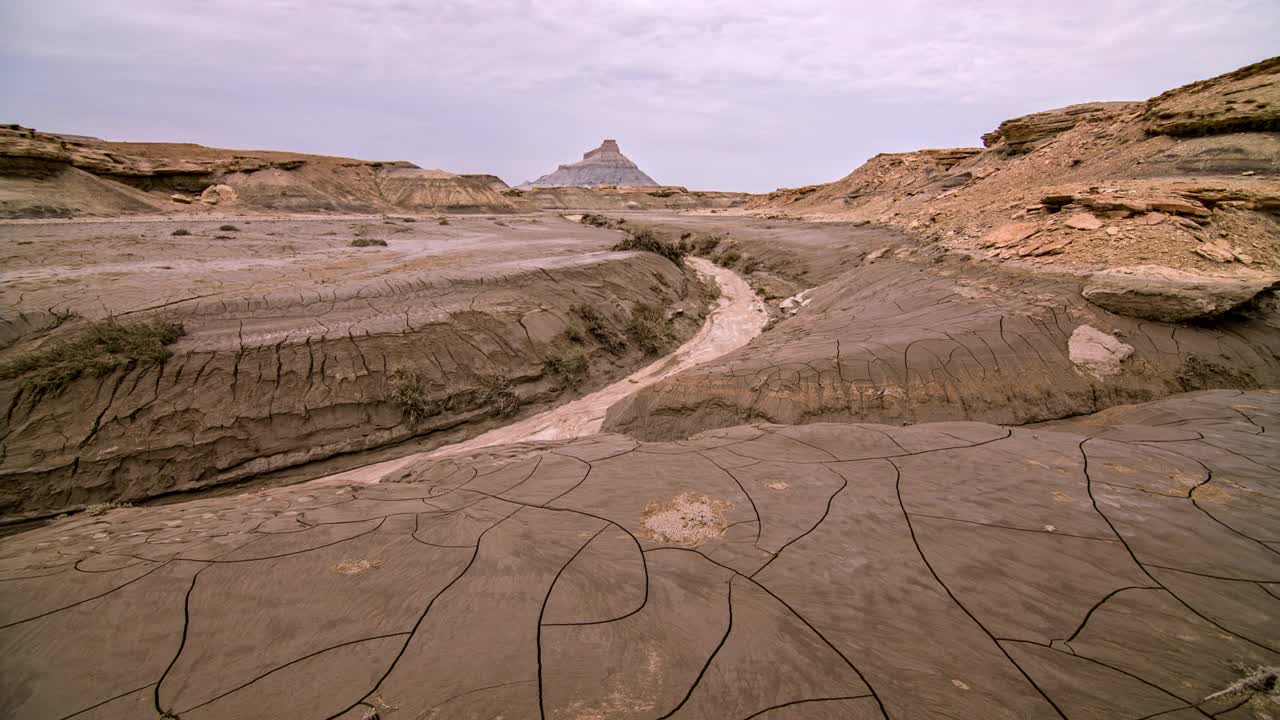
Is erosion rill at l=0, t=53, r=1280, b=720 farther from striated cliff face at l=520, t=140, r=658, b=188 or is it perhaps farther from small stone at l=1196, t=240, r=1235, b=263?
striated cliff face at l=520, t=140, r=658, b=188

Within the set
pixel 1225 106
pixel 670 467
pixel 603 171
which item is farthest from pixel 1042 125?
pixel 603 171

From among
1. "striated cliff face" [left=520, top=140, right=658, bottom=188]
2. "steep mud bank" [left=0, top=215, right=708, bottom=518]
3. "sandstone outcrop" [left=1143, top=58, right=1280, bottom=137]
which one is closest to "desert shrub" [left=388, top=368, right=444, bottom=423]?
"steep mud bank" [left=0, top=215, right=708, bottom=518]

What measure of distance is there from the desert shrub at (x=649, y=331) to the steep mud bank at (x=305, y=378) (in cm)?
15

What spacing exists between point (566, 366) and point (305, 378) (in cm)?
429

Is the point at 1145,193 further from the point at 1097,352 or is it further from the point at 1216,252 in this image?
the point at 1097,352

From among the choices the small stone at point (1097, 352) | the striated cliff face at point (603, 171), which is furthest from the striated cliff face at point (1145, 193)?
the striated cliff face at point (603, 171)

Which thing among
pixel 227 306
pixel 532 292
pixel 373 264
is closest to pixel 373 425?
pixel 227 306

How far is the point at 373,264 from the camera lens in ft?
35.9

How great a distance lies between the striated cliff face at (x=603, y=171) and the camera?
4663 inches

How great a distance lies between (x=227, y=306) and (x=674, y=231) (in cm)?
2276

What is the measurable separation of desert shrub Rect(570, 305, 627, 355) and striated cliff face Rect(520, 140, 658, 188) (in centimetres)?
11405

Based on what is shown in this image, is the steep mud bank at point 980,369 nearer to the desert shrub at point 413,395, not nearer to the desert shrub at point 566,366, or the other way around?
the desert shrub at point 566,366

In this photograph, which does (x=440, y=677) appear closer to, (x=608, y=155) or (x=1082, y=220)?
(x=1082, y=220)

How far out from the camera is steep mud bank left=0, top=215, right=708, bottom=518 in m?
5.48
